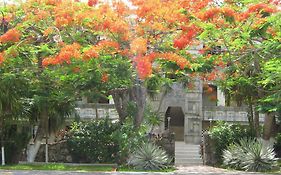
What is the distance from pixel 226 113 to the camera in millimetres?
27734

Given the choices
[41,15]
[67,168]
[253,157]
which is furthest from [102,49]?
[253,157]

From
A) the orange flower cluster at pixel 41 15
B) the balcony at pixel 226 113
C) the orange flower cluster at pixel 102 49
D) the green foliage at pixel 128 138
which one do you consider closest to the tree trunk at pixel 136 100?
the green foliage at pixel 128 138

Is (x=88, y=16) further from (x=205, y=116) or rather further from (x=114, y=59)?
(x=205, y=116)

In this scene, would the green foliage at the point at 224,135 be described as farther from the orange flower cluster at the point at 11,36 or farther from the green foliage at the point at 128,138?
the orange flower cluster at the point at 11,36

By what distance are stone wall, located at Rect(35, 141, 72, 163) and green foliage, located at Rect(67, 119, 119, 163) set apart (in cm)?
60

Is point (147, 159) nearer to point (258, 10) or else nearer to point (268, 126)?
point (258, 10)

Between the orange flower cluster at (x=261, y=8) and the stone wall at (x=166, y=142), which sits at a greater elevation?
the orange flower cluster at (x=261, y=8)

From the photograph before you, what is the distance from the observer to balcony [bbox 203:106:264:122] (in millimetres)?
27469

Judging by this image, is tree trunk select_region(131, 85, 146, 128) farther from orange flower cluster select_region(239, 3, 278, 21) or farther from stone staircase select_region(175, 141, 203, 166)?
stone staircase select_region(175, 141, 203, 166)

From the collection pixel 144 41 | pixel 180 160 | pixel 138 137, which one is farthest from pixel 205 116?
pixel 144 41

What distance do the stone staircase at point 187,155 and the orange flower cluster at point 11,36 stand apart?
34.1 feet

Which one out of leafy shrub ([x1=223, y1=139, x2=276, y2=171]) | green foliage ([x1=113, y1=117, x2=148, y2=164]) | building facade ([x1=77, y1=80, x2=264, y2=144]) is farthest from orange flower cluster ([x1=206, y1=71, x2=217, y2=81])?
building facade ([x1=77, y1=80, x2=264, y2=144])

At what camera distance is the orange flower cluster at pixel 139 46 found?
14.8 meters

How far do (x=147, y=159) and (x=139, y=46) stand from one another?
379 cm
